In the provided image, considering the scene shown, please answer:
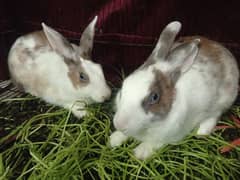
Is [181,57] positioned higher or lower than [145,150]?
higher

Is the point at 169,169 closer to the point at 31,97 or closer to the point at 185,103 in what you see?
the point at 185,103

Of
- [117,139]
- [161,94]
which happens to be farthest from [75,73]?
[161,94]

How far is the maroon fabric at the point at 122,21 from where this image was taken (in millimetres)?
1729

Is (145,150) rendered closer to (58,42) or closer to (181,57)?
(181,57)

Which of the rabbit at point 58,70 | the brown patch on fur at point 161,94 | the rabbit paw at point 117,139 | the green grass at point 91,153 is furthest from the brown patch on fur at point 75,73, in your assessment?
the brown patch on fur at point 161,94

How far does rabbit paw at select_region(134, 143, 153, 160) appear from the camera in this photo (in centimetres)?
146

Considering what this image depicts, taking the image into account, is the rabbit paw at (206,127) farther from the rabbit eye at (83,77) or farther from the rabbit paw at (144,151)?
the rabbit eye at (83,77)

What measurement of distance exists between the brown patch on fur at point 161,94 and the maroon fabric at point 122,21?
0.48 metres

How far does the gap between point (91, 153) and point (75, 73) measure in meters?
0.30

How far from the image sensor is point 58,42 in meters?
1.58

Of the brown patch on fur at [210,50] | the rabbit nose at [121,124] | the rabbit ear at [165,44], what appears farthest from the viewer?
the brown patch on fur at [210,50]

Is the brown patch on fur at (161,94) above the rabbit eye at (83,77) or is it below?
above

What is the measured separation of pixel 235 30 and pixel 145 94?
665 mm

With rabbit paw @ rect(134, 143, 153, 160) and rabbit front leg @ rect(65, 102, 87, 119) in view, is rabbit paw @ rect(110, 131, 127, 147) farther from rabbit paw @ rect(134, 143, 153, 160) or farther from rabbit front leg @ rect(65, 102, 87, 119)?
rabbit front leg @ rect(65, 102, 87, 119)
